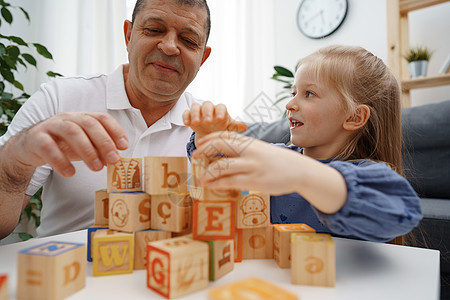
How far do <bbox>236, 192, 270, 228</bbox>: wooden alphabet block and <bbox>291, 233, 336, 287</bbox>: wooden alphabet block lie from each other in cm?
10

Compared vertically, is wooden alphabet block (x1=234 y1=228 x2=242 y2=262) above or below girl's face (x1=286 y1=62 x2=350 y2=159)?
below

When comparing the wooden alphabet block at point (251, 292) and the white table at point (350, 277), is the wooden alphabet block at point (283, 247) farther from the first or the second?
the wooden alphabet block at point (251, 292)

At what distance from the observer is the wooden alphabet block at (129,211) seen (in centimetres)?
55

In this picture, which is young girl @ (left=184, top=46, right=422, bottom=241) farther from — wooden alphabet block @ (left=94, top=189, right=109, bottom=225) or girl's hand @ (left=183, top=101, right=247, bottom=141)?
wooden alphabet block @ (left=94, top=189, right=109, bottom=225)

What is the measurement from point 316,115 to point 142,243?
0.63m

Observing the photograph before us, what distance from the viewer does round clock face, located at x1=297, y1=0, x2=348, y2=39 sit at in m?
2.72

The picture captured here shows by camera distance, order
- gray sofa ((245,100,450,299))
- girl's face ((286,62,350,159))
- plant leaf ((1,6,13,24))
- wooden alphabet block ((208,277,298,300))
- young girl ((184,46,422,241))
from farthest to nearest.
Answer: gray sofa ((245,100,450,299)) < plant leaf ((1,6,13,24)) < girl's face ((286,62,350,159)) < young girl ((184,46,422,241)) < wooden alphabet block ((208,277,298,300))

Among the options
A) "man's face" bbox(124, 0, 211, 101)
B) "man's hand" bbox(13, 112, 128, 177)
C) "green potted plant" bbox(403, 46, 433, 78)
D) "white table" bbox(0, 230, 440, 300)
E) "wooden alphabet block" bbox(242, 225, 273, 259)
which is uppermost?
"green potted plant" bbox(403, 46, 433, 78)

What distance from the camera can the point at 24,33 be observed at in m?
2.24

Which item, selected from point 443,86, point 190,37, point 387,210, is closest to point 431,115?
point 443,86

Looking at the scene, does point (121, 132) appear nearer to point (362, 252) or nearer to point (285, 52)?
point (362, 252)

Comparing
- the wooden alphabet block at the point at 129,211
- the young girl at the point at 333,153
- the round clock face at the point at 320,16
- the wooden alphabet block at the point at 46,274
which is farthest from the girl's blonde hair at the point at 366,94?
the round clock face at the point at 320,16

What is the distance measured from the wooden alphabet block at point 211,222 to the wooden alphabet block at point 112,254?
113mm

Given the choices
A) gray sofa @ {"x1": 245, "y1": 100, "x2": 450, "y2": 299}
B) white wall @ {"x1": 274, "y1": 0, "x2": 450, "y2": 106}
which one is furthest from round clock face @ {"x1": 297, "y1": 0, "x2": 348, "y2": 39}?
gray sofa @ {"x1": 245, "y1": 100, "x2": 450, "y2": 299}
